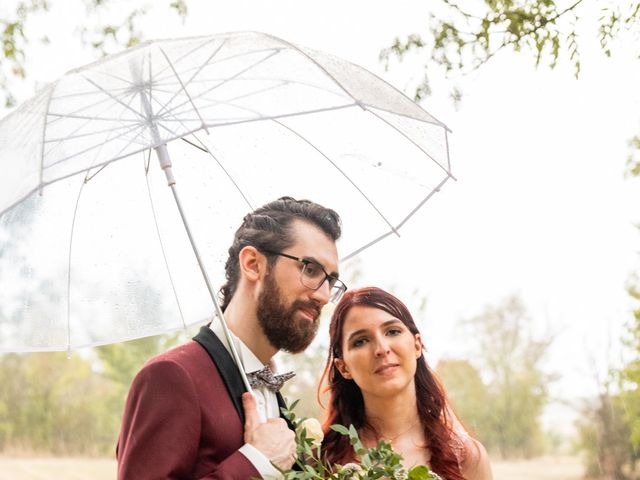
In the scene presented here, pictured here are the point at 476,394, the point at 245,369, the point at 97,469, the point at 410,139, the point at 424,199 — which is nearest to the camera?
the point at 245,369

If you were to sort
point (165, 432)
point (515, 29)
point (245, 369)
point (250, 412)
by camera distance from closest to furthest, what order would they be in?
point (165, 432) → point (250, 412) → point (245, 369) → point (515, 29)

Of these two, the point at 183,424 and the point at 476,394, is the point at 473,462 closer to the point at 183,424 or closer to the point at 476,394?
the point at 183,424

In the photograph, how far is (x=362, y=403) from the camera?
2762mm

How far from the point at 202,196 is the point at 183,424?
33.4 inches

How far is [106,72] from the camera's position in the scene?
1872mm

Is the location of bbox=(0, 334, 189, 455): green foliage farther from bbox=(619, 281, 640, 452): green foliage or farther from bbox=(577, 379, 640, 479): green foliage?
bbox=(619, 281, 640, 452): green foliage

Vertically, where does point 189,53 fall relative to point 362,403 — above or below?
above

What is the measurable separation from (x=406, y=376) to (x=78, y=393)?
1098 centimetres

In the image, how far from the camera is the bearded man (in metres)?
1.73

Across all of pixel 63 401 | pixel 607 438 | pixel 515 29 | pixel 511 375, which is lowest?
pixel 607 438

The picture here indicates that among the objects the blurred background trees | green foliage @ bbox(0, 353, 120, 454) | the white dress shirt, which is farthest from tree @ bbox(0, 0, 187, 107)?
green foliage @ bbox(0, 353, 120, 454)

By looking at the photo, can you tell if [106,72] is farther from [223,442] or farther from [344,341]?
[344,341]

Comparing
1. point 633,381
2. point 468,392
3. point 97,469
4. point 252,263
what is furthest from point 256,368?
point 97,469

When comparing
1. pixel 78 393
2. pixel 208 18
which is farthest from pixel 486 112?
pixel 78 393
